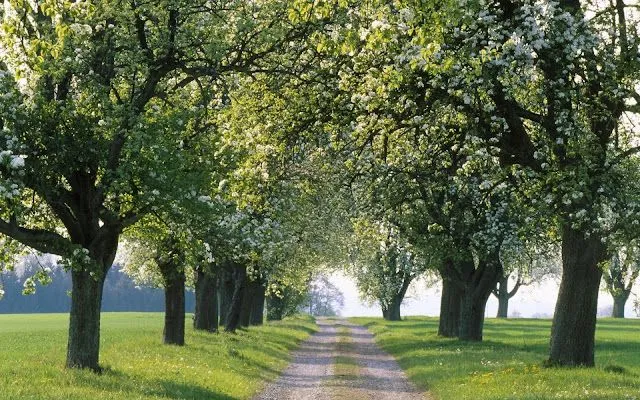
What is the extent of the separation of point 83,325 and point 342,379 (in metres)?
9.29

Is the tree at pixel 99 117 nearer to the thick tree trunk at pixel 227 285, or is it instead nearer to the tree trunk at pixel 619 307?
the thick tree trunk at pixel 227 285

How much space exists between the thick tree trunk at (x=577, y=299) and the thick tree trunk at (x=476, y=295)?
16.9m

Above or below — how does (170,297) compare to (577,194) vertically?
below

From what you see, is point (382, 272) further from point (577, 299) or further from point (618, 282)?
point (577, 299)

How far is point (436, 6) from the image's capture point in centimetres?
1314

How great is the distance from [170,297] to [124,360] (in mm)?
8950

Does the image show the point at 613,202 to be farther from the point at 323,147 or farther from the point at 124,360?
the point at 124,360

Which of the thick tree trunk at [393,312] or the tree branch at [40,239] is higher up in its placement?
the tree branch at [40,239]

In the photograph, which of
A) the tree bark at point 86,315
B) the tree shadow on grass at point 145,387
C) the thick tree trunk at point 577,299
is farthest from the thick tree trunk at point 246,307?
the tree shadow on grass at point 145,387

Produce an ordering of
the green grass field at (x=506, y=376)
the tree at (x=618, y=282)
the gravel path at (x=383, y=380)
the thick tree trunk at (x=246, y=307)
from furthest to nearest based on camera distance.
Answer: the tree at (x=618, y=282) < the thick tree trunk at (x=246, y=307) < the gravel path at (x=383, y=380) < the green grass field at (x=506, y=376)

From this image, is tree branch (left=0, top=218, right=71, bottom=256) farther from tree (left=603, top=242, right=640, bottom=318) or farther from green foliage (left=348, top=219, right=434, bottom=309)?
tree (left=603, top=242, right=640, bottom=318)

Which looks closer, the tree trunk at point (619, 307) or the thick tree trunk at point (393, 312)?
the thick tree trunk at point (393, 312)

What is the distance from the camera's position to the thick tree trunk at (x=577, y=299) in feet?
87.2

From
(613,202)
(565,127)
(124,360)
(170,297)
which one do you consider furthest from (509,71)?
(170,297)
